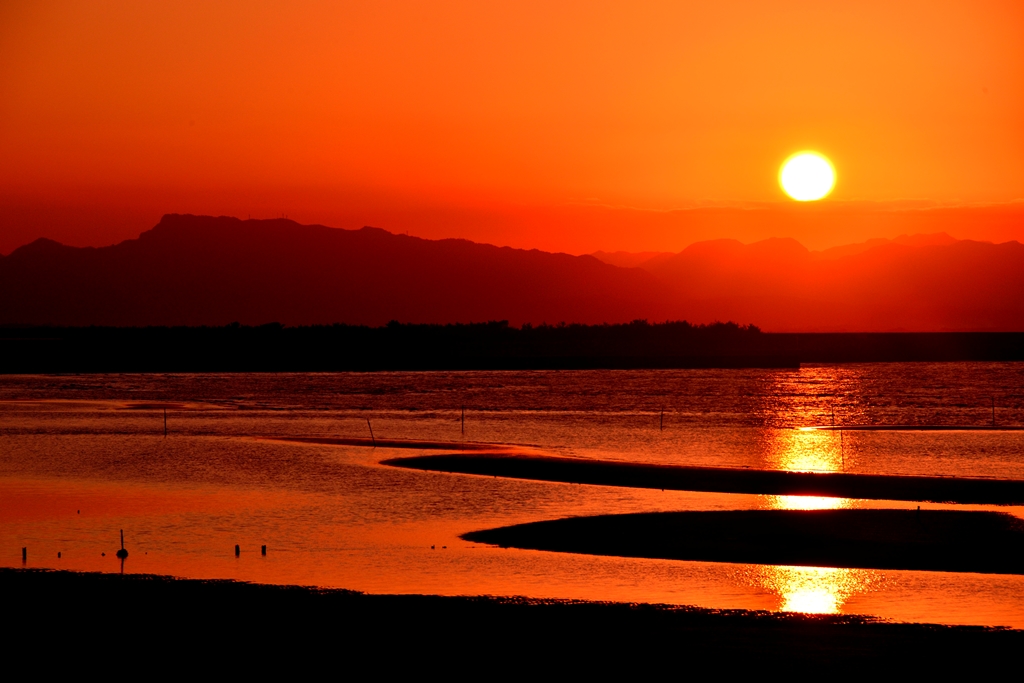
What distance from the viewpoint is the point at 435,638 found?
1551 cm

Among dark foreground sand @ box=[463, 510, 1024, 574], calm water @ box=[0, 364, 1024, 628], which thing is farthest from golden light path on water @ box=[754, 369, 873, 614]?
dark foreground sand @ box=[463, 510, 1024, 574]

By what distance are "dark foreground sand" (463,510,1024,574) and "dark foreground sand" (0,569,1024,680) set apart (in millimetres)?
5657

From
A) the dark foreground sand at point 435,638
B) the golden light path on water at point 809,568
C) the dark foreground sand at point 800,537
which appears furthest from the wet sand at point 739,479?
the dark foreground sand at point 435,638

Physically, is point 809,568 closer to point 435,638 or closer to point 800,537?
point 800,537

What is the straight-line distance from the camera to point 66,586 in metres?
18.6

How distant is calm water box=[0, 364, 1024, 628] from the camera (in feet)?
65.1

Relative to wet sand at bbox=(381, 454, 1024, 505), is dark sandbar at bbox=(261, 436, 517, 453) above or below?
above

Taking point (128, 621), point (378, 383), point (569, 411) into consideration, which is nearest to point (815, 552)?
point (128, 621)

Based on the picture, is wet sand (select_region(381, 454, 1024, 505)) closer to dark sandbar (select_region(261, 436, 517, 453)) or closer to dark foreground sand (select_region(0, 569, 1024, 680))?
dark sandbar (select_region(261, 436, 517, 453))

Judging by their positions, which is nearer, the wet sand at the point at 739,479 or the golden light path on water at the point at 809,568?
the golden light path on water at the point at 809,568

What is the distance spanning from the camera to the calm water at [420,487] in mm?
19844

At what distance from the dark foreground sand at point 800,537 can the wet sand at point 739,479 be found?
12.3 feet

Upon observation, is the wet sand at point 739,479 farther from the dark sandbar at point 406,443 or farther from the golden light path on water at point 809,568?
the dark sandbar at point 406,443

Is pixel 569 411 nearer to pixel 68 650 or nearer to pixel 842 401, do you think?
pixel 842 401
